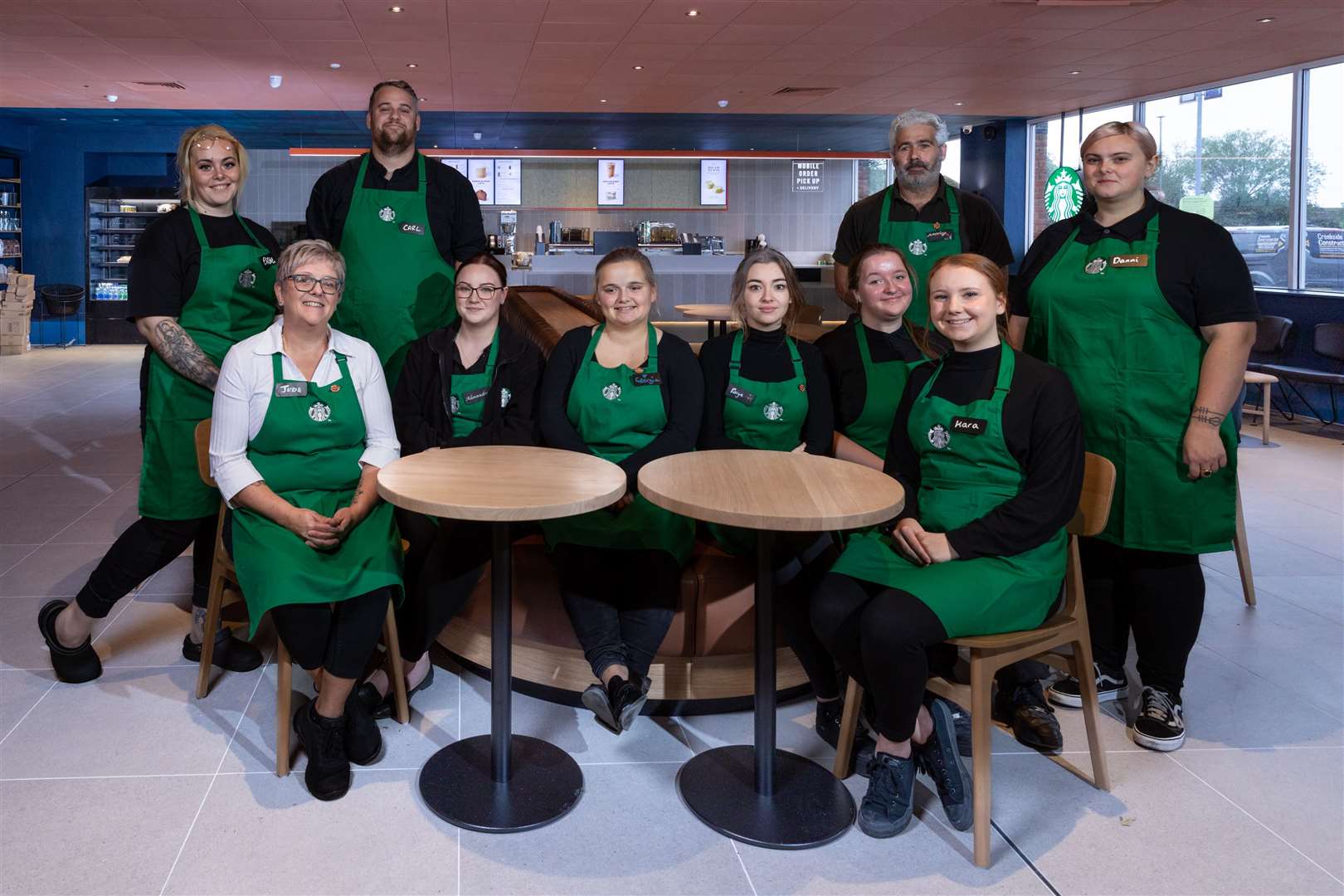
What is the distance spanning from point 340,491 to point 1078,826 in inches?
75.0

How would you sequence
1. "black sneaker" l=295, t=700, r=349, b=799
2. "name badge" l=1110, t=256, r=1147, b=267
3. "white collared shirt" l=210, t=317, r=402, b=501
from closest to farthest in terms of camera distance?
"black sneaker" l=295, t=700, r=349, b=799 < "white collared shirt" l=210, t=317, r=402, b=501 < "name badge" l=1110, t=256, r=1147, b=267

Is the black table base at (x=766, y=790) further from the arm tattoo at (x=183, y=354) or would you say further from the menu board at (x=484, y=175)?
the menu board at (x=484, y=175)

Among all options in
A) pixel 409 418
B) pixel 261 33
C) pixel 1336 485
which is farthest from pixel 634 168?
pixel 409 418

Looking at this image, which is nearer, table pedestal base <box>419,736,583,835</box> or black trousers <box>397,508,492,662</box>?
table pedestal base <box>419,736,583,835</box>

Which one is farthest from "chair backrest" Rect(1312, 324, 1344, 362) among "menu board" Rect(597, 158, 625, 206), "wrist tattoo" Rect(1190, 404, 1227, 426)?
"menu board" Rect(597, 158, 625, 206)

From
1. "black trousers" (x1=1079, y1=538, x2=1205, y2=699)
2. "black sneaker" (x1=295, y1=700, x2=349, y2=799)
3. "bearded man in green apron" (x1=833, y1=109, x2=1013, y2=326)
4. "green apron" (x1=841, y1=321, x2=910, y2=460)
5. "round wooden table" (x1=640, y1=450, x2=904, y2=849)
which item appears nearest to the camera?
"round wooden table" (x1=640, y1=450, x2=904, y2=849)

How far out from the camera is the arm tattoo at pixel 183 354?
9.50 feet

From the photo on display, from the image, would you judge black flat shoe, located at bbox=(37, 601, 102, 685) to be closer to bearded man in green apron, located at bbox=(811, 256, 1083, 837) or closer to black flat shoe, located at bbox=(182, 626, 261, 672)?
black flat shoe, located at bbox=(182, 626, 261, 672)

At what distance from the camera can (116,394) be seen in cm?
911

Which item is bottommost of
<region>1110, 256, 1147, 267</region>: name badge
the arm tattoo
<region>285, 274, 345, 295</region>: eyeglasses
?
the arm tattoo

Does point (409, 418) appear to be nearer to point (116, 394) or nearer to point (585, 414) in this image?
point (585, 414)

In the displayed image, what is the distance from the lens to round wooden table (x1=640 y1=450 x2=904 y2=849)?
2033mm

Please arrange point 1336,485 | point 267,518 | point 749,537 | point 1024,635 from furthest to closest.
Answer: point 1336,485 → point 749,537 → point 267,518 → point 1024,635

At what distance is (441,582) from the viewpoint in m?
2.75
